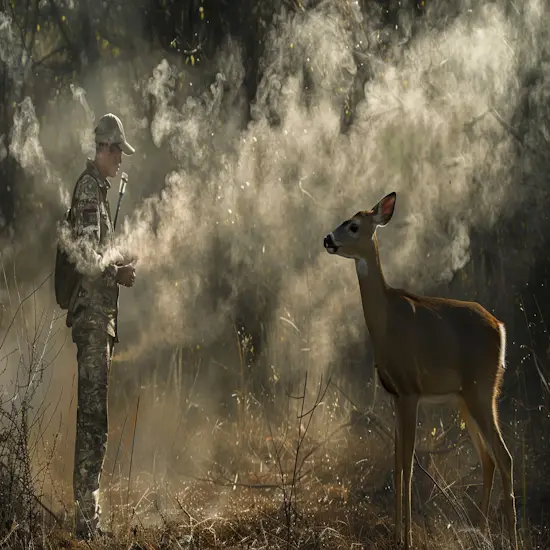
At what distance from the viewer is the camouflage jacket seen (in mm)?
6664

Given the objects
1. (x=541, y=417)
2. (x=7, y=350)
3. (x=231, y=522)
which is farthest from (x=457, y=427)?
(x=7, y=350)

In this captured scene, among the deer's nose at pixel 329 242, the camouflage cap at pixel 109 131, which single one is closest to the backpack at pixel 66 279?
the camouflage cap at pixel 109 131

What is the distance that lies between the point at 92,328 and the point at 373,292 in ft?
6.47

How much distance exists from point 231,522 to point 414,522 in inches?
46.6

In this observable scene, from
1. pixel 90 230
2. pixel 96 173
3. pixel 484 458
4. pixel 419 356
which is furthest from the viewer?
pixel 96 173

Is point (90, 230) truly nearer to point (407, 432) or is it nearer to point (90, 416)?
point (90, 416)

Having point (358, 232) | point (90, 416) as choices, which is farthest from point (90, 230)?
point (358, 232)

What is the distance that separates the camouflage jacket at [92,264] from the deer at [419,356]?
1715 mm

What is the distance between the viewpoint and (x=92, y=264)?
6.67 meters

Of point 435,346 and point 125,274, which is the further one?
point 125,274

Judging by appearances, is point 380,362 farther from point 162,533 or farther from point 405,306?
point 162,533

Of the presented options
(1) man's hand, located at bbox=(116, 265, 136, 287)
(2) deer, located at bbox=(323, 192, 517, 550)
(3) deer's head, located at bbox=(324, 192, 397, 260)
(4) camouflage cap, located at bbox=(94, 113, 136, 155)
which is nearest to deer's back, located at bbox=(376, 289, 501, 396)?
(2) deer, located at bbox=(323, 192, 517, 550)

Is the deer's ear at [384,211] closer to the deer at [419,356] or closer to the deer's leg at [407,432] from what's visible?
the deer at [419,356]

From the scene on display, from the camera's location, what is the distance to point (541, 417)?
26.5 ft
